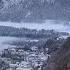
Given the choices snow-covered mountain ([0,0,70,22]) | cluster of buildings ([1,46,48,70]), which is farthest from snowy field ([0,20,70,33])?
cluster of buildings ([1,46,48,70])

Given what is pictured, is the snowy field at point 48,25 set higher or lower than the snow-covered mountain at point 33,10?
lower

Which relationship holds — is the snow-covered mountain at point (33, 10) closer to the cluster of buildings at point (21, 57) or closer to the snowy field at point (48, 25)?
the snowy field at point (48, 25)

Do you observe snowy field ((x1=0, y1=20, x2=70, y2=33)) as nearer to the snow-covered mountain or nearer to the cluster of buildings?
the snow-covered mountain

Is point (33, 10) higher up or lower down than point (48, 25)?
higher up

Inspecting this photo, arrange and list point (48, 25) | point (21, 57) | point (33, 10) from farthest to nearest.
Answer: point (33, 10)
point (48, 25)
point (21, 57)

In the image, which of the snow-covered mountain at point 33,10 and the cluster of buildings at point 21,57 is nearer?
the cluster of buildings at point 21,57

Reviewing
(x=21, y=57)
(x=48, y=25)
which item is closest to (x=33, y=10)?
(x=48, y=25)

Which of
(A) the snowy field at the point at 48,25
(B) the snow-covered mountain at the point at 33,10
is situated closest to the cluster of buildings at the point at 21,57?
(A) the snowy field at the point at 48,25

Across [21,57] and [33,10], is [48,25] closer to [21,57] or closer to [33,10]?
[33,10]
